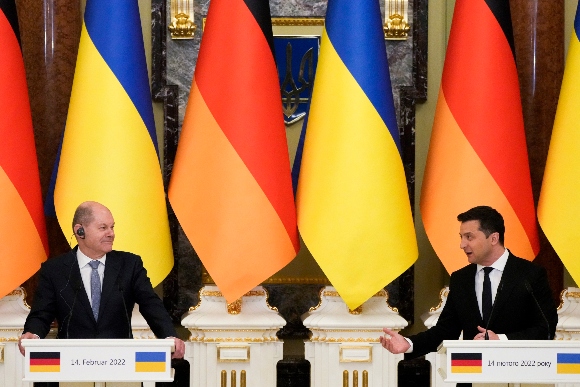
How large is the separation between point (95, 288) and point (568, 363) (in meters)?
1.75

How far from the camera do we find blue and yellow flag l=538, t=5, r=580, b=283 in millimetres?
4387

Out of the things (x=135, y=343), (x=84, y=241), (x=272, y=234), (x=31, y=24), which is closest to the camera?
(x=135, y=343)

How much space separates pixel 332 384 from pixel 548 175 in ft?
4.65

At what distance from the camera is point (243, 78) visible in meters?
4.45

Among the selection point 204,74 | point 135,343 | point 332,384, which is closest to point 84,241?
point 135,343

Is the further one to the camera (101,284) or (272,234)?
(272,234)

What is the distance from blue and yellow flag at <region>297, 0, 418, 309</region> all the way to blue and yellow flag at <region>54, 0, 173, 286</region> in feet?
2.35

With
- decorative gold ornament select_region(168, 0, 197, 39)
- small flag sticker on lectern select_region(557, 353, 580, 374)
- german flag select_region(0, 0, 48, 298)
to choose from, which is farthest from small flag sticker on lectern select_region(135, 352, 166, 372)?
decorative gold ornament select_region(168, 0, 197, 39)

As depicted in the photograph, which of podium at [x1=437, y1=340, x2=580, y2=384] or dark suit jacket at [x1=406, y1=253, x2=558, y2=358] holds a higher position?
dark suit jacket at [x1=406, y1=253, x2=558, y2=358]

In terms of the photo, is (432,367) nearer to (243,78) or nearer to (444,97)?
(444,97)

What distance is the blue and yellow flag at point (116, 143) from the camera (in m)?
4.41

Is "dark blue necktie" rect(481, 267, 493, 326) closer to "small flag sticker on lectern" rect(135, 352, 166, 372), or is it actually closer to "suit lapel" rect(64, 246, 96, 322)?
"small flag sticker on lectern" rect(135, 352, 166, 372)

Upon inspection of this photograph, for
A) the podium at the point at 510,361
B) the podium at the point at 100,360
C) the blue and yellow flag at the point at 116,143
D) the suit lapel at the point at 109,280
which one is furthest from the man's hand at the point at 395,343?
the blue and yellow flag at the point at 116,143

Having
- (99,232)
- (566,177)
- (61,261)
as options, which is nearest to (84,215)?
(99,232)
